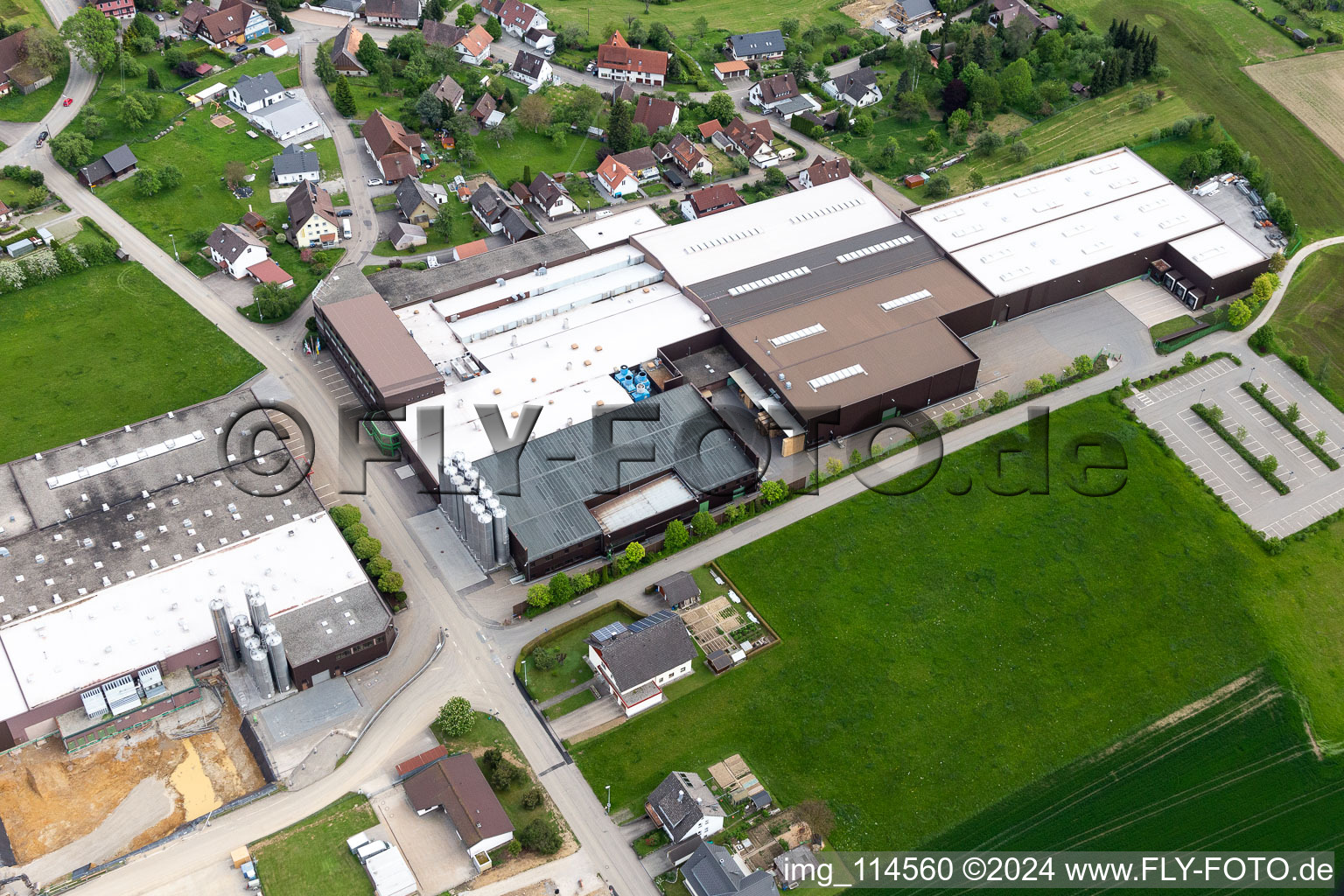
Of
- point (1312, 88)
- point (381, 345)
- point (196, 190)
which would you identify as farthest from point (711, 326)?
point (1312, 88)

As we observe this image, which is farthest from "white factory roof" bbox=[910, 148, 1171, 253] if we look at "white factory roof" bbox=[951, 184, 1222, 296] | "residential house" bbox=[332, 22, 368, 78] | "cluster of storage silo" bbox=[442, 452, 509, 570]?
"residential house" bbox=[332, 22, 368, 78]

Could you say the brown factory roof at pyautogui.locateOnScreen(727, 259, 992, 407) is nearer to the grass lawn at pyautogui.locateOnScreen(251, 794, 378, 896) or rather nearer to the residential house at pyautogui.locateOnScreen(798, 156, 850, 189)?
the residential house at pyautogui.locateOnScreen(798, 156, 850, 189)

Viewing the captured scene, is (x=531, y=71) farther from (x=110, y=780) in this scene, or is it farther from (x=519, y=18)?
(x=110, y=780)

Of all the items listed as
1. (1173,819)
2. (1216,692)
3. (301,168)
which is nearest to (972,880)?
(1173,819)

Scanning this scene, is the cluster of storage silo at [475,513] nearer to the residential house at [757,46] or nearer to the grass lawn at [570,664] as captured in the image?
the grass lawn at [570,664]

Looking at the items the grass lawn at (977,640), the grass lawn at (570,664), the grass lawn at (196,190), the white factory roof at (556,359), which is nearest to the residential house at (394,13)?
the grass lawn at (196,190)

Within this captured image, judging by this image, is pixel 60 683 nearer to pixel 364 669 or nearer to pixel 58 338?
pixel 364 669
